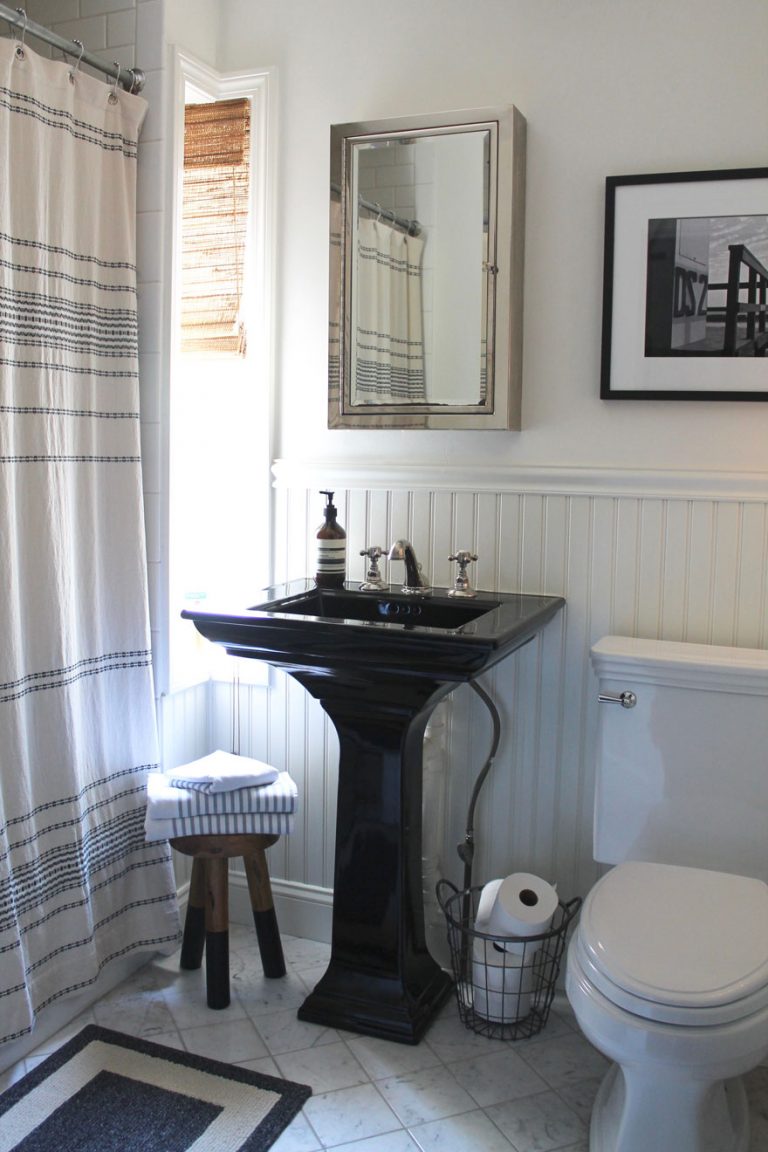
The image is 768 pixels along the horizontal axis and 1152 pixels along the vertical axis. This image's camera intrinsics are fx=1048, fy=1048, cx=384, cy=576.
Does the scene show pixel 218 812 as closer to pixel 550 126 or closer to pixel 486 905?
pixel 486 905

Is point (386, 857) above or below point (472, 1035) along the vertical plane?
above

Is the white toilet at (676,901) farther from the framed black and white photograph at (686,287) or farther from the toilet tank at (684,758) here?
the framed black and white photograph at (686,287)

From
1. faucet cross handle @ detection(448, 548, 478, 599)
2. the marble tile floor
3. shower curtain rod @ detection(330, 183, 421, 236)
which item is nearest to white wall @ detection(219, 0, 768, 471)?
shower curtain rod @ detection(330, 183, 421, 236)

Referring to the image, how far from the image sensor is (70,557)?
221 cm

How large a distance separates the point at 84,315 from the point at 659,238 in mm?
1235

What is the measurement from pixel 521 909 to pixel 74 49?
2027 millimetres

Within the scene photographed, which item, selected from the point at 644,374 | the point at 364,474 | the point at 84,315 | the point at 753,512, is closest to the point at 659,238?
the point at 644,374

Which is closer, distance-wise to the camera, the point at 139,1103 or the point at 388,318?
the point at 139,1103

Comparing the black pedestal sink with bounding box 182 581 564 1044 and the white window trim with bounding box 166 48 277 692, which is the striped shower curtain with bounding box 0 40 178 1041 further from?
the black pedestal sink with bounding box 182 581 564 1044

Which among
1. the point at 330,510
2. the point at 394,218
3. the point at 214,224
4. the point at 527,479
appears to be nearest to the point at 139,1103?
the point at 330,510

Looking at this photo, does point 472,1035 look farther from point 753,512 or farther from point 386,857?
point 753,512

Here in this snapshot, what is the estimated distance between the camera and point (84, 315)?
2.23m

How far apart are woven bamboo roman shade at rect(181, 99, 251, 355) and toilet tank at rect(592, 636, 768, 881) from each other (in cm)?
132

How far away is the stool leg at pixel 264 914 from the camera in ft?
7.82
